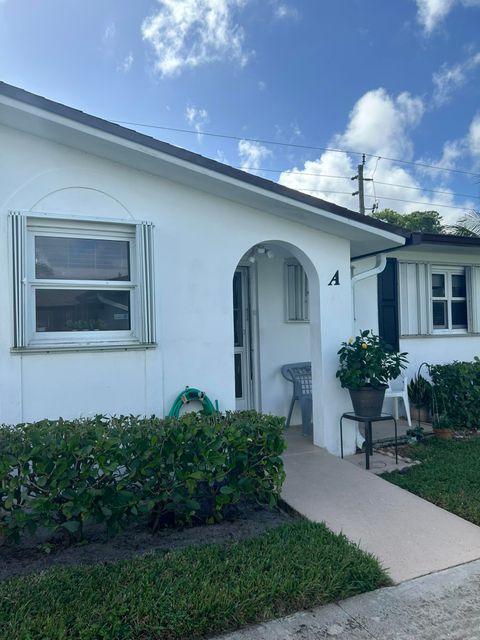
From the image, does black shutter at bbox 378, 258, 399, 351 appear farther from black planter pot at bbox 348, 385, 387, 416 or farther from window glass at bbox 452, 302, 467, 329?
black planter pot at bbox 348, 385, 387, 416

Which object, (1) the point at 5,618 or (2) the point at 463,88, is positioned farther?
(2) the point at 463,88

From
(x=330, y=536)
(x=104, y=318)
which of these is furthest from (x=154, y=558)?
(x=104, y=318)

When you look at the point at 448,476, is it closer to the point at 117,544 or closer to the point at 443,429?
the point at 443,429

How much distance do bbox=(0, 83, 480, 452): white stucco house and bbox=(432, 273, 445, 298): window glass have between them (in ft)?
9.36

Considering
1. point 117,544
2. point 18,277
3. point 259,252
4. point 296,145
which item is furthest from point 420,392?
point 296,145

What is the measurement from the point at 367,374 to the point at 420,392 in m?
2.69

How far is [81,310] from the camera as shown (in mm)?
4824

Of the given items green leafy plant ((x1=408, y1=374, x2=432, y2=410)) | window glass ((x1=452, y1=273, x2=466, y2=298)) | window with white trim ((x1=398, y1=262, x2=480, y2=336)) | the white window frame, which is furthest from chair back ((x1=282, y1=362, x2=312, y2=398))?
window glass ((x1=452, y1=273, x2=466, y2=298))

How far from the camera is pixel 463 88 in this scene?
1272 cm

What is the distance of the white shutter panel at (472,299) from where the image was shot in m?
8.82

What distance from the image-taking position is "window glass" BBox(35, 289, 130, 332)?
183 inches

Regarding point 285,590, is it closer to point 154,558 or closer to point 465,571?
point 154,558

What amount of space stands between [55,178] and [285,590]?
13.5ft

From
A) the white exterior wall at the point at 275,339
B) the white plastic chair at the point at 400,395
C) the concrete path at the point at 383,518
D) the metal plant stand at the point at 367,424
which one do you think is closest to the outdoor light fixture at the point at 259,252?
the white exterior wall at the point at 275,339
